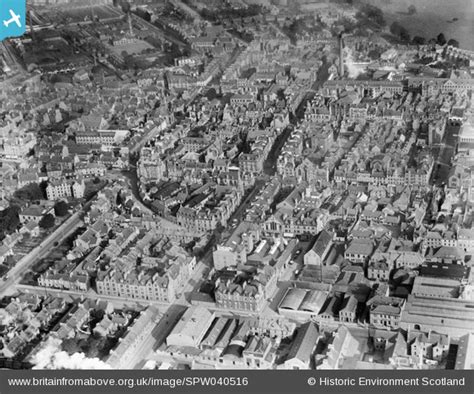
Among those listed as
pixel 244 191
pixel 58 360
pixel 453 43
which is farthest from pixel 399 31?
pixel 58 360

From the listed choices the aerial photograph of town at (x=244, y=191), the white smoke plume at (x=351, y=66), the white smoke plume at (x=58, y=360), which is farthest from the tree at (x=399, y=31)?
the white smoke plume at (x=58, y=360)

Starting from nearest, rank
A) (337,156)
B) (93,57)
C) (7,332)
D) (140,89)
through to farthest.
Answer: (7,332), (337,156), (140,89), (93,57)

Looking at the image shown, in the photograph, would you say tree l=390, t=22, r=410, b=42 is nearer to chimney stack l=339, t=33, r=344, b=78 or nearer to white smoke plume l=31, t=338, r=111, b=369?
chimney stack l=339, t=33, r=344, b=78

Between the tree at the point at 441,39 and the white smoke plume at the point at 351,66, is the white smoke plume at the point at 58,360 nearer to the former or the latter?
the white smoke plume at the point at 351,66
